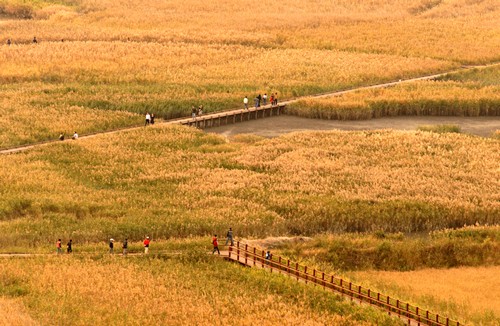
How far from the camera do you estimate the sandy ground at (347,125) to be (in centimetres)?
9025

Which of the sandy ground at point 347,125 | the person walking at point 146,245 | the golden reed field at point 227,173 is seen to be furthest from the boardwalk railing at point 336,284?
the sandy ground at point 347,125

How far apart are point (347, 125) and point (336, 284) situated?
40.3m

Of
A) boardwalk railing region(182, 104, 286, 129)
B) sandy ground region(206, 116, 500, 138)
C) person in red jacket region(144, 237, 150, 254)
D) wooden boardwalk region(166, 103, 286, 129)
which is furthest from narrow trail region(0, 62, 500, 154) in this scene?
person in red jacket region(144, 237, 150, 254)

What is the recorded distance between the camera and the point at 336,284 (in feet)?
174

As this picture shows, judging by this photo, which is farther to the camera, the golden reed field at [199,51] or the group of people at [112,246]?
the golden reed field at [199,51]

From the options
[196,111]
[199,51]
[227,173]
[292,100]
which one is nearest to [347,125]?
[292,100]

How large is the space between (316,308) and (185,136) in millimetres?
34608

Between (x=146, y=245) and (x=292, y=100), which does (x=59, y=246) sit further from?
(x=292, y=100)

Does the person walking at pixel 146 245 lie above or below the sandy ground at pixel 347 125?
below

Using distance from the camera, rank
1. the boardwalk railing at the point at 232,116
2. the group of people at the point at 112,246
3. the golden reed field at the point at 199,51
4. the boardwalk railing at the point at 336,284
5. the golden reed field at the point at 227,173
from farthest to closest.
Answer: the golden reed field at the point at 199,51
the boardwalk railing at the point at 232,116
the group of people at the point at 112,246
the golden reed field at the point at 227,173
the boardwalk railing at the point at 336,284

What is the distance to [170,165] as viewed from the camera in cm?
7594

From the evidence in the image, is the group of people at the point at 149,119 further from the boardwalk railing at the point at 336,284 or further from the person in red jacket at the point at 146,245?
the person in red jacket at the point at 146,245

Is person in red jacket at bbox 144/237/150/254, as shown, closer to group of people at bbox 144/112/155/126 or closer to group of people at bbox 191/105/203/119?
group of people at bbox 144/112/155/126

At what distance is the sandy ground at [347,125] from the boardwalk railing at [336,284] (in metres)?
31.9
